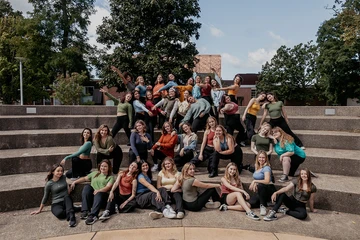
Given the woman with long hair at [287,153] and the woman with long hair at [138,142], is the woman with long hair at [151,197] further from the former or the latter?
the woman with long hair at [287,153]

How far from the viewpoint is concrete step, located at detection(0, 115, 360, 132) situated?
8289 millimetres

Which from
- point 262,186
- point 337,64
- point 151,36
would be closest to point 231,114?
point 262,186

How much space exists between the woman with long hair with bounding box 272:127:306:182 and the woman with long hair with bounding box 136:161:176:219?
237 cm

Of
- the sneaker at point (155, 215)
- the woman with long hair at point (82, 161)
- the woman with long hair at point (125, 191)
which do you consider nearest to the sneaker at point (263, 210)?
the sneaker at point (155, 215)

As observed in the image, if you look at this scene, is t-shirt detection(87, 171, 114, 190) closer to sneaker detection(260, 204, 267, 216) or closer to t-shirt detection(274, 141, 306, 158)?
sneaker detection(260, 204, 267, 216)

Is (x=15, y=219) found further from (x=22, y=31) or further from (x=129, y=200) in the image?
(x=22, y=31)

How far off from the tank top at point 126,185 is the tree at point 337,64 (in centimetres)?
2481

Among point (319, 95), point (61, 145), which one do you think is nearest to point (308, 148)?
point (61, 145)

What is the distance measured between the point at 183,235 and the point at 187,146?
219cm

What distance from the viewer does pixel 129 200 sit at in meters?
5.14

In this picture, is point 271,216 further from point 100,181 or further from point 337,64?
point 337,64

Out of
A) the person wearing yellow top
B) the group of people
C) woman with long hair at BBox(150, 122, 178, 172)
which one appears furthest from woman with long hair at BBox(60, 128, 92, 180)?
the person wearing yellow top

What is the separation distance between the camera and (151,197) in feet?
16.9

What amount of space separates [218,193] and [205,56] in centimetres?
3027
